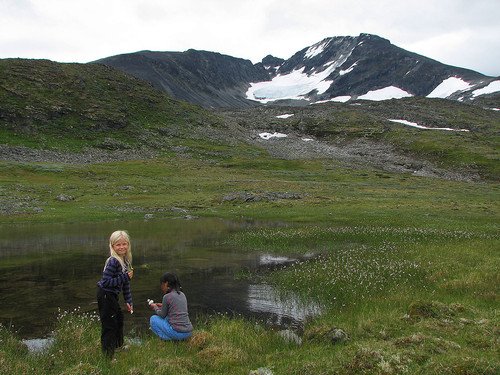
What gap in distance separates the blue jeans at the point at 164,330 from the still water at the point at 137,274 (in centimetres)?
147

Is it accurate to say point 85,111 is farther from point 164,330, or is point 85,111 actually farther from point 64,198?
point 164,330

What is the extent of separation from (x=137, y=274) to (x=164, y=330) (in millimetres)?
8514

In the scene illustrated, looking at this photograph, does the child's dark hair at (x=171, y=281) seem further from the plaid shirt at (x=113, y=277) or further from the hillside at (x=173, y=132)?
the hillside at (x=173, y=132)

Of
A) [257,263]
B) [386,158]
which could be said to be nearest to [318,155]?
[386,158]

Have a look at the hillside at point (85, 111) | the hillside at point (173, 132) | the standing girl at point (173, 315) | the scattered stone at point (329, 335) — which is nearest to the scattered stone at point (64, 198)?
the standing girl at point (173, 315)

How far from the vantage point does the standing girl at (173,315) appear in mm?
8711

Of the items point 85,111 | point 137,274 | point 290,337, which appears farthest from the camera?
point 85,111

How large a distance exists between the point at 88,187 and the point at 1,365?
5739cm

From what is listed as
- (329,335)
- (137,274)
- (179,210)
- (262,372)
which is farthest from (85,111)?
(262,372)

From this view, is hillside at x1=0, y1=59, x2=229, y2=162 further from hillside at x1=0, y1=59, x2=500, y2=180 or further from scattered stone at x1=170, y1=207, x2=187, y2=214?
scattered stone at x1=170, y1=207, x2=187, y2=214

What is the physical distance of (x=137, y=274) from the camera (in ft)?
54.8

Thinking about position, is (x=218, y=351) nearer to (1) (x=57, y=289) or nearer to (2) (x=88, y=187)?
(1) (x=57, y=289)

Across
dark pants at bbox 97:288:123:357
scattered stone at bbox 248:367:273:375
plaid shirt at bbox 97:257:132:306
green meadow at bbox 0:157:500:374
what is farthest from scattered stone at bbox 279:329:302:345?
plaid shirt at bbox 97:257:132:306

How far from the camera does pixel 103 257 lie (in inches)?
813
